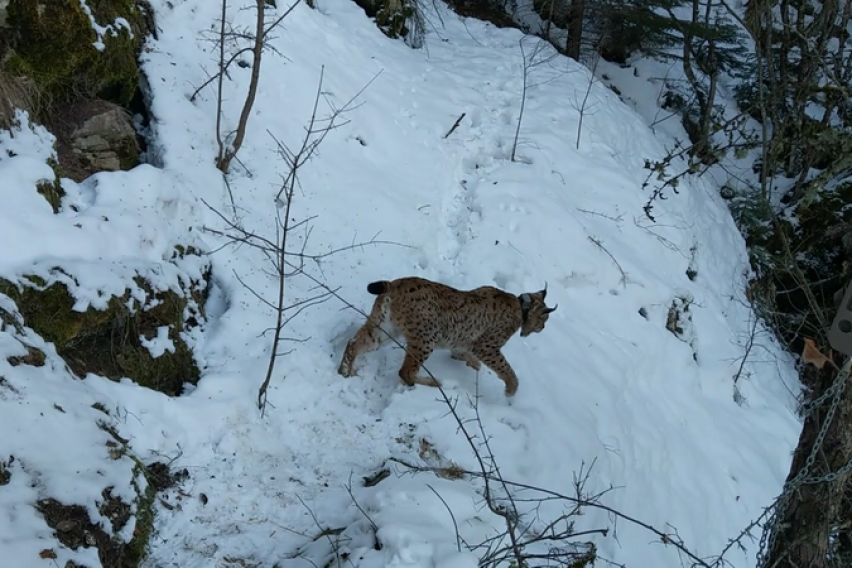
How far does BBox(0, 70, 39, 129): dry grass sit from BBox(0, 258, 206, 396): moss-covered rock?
5.03ft

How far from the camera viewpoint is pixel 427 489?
464 centimetres

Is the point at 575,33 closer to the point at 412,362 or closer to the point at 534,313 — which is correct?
the point at 534,313

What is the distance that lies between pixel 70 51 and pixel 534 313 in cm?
484

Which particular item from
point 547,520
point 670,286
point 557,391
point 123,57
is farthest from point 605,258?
point 123,57

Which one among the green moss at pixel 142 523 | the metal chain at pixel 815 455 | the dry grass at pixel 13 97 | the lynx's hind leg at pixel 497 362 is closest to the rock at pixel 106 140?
the dry grass at pixel 13 97

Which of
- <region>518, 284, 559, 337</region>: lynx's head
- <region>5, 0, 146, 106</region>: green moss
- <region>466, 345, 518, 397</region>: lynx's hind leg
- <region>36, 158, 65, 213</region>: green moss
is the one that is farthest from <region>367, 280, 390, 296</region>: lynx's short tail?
<region>5, 0, 146, 106</region>: green moss

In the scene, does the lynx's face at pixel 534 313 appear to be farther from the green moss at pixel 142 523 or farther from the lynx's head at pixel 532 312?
the green moss at pixel 142 523

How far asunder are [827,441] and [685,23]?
36.9 ft

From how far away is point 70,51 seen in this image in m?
6.11

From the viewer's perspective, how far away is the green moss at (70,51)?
5781mm

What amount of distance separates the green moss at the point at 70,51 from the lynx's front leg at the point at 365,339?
130 inches

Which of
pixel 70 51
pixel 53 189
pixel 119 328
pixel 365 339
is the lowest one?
pixel 119 328

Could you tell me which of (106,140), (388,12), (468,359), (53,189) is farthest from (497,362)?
(388,12)

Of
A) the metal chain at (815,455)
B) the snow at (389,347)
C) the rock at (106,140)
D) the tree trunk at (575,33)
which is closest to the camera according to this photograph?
the metal chain at (815,455)
